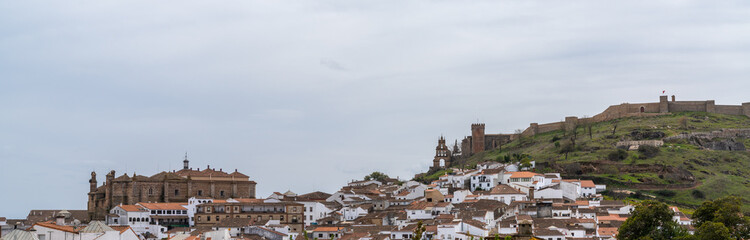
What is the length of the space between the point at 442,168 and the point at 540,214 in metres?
43.6

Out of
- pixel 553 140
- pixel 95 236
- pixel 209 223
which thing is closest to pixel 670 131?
pixel 553 140

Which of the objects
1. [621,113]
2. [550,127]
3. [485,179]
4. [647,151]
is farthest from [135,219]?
[621,113]

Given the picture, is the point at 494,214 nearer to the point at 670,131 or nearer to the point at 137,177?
the point at 137,177

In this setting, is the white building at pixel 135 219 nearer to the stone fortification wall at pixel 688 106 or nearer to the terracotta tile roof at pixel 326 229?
the terracotta tile roof at pixel 326 229

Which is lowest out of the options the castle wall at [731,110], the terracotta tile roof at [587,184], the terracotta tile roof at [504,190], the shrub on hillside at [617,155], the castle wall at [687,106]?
the terracotta tile roof at [504,190]

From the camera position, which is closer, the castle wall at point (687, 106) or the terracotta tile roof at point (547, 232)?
the terracotta tile roof at point (547, 232)

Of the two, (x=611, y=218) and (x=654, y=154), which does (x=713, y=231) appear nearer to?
(x=611, y=218)

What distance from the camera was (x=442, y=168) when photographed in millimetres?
103125

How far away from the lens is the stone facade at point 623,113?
111250mm

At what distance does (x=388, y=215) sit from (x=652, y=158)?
3429cm

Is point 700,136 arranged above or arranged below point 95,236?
above

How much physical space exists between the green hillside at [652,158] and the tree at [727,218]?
23.2 metres

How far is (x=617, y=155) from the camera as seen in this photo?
8781 centimetres

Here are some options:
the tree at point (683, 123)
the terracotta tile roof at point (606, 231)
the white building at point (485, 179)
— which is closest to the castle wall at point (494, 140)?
the tree at point (683, 123)
